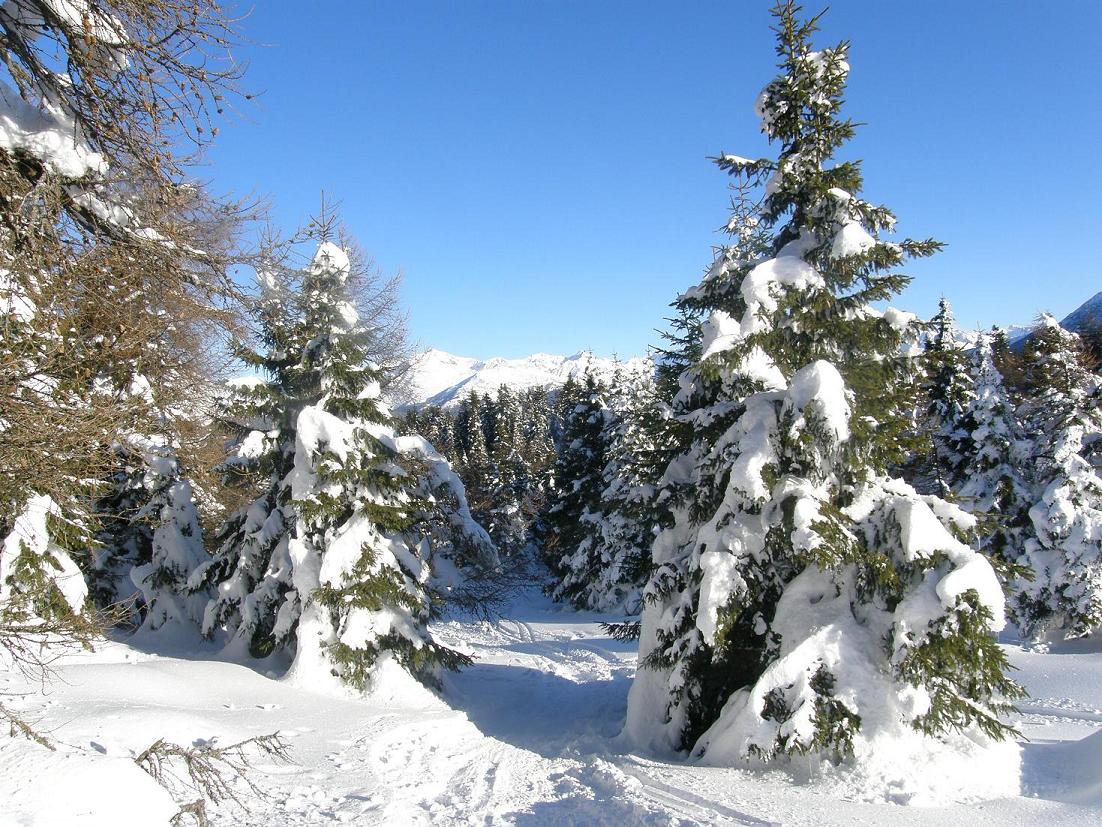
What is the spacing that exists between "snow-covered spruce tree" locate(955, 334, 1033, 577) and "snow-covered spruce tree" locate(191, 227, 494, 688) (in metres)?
18.9

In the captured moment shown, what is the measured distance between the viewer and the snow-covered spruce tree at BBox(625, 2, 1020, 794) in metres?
7.27

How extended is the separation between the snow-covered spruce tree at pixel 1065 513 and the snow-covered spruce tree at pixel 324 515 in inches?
725

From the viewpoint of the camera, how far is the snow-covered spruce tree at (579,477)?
103 feet

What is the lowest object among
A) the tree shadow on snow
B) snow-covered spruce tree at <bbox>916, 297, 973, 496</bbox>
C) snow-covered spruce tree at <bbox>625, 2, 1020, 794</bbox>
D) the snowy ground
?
the tree shadow on snow

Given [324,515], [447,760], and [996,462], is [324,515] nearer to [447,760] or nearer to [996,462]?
[447,760]

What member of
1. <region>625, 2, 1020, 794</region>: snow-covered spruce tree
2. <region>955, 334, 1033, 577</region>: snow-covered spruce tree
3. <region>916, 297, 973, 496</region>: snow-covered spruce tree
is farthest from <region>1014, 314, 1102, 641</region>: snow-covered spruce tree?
<region>625, 2, 1020, 794</region>: snow-covered spruce tree

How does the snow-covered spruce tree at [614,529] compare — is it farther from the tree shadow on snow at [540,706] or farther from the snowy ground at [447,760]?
the snowy ground at [447,760]

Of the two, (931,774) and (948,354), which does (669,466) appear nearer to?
(948,354)

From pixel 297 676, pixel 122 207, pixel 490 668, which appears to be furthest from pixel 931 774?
pixel 490 668

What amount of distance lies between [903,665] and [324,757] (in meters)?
7.73

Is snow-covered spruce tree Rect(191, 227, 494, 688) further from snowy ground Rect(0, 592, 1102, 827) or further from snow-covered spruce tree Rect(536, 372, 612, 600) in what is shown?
snow-covered spruce tree Rect(536, 372, 612, 600)

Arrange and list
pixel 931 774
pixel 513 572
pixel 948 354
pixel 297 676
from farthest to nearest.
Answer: pixel 513 572, pixel 297 676, pixel 948 354, pixel 931 774

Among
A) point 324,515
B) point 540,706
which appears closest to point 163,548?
point 324,515

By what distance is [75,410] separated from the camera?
3.71 m
